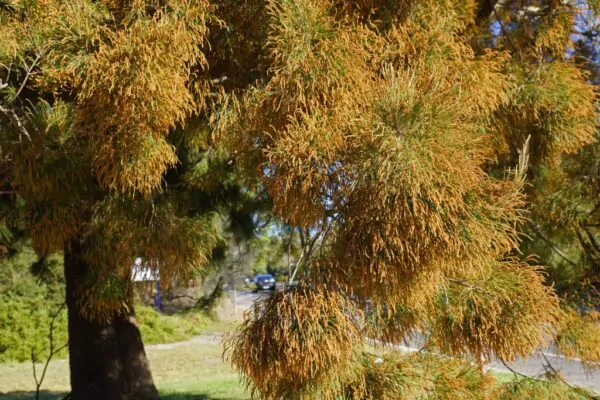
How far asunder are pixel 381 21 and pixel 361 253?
1.79m

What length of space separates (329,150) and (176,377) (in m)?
10.7

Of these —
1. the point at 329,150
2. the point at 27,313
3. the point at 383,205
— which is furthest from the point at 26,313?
the point at 383,205

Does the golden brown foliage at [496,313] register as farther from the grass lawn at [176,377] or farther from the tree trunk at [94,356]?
the grass lawn at [176,377]

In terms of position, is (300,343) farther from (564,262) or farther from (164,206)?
(564,262)

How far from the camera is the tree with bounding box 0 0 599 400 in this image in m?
2.98

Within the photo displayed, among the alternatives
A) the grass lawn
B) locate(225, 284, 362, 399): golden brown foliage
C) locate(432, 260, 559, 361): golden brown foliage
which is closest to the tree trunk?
the grass lawn

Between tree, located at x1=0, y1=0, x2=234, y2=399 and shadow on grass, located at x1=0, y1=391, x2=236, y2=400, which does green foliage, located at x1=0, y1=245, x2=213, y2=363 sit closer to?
shadow on grass, located at x1=0, y1=391, x2=236, y2=400

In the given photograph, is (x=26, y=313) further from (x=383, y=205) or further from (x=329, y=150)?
(x=383, y=205)

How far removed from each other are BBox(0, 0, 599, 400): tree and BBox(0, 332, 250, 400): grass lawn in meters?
5.42

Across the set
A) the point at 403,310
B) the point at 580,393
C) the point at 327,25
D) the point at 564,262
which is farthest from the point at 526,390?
the point at 327,25

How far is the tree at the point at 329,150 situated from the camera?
298 centimetres

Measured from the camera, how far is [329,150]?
3.05m

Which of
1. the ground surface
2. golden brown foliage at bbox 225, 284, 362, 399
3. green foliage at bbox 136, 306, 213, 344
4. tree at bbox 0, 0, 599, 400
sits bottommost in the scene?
the ground surface

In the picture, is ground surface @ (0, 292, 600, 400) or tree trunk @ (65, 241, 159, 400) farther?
ground surface @ (0, 292, 600, 400)
